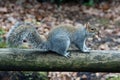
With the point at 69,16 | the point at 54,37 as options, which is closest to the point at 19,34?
the point at 54,37

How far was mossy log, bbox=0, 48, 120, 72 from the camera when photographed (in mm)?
3891

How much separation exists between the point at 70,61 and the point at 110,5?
4.84 meters

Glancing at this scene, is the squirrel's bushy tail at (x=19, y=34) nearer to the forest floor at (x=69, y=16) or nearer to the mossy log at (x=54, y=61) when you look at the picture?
the mossy log at (x=54, y=61)

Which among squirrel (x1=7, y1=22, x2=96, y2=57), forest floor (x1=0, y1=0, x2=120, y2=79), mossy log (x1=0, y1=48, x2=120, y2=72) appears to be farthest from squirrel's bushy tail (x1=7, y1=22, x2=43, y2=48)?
forest floor (x1=0, y1=0, x2=120, y2=79)

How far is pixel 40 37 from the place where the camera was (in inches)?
156

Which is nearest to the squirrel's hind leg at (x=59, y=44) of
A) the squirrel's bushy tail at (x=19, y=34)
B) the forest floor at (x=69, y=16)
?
the squirrel's bushy tail at (x=19, y=34)

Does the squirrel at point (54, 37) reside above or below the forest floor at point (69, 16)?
above

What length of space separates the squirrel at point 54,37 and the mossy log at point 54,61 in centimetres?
9

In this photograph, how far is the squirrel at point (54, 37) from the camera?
378 cm

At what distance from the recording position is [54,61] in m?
3.92

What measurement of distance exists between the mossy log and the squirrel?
90 mm

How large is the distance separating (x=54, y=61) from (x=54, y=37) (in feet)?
0.88

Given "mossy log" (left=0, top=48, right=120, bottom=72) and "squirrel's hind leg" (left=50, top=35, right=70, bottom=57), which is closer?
"mossy log" (left=0, top=48, right=120, bottom=72)

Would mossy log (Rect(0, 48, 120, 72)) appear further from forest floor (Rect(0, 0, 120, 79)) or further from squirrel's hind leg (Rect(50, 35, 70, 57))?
forest floor (Rect(0, 0, 120, 79))
